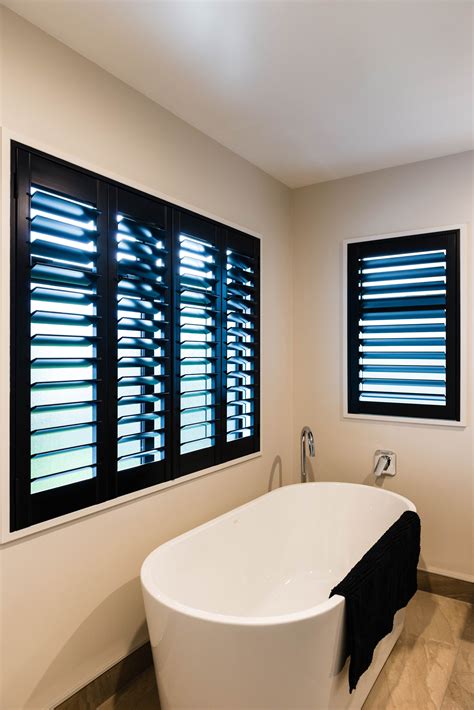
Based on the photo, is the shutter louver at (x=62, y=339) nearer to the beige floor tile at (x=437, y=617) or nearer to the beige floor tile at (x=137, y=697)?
the beige floor tile at (x=137, y=697)

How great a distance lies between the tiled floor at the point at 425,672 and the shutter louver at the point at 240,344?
1366 mm

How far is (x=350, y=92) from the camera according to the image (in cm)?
232

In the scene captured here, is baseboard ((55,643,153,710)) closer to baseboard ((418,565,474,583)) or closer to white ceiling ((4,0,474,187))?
baseboard ((418,565,474,583))

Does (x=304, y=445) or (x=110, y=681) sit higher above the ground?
(x=304, y=445)

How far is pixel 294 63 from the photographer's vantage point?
209 cm

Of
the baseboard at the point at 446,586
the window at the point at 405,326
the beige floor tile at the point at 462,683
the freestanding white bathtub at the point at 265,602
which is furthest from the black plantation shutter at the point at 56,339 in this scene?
the baseboard at the point at 446,586

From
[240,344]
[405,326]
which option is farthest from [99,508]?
[405,326]

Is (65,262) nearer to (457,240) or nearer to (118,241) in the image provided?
(118,241)

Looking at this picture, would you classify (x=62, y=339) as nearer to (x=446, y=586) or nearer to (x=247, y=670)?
(x=247, y=670)

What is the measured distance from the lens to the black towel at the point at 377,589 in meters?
1.77

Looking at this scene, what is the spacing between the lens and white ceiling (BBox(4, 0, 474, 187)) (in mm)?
1781

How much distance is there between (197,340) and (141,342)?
1.44 feet

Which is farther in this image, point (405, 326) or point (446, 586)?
point (405, 326)

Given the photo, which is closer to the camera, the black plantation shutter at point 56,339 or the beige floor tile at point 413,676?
the black plantation shutter at point 56,339
